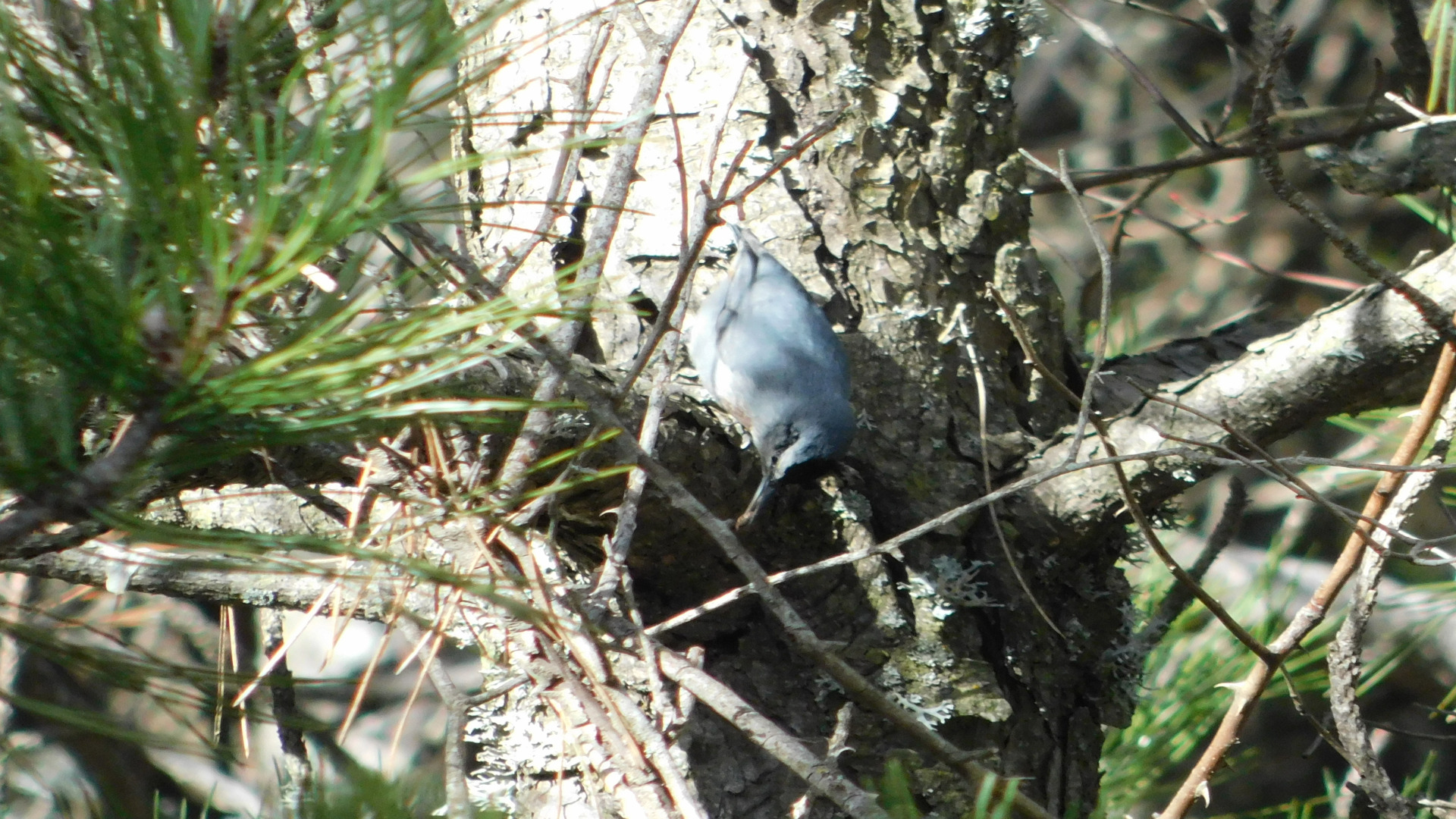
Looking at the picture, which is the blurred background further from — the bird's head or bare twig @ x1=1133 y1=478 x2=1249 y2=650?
the bird's head

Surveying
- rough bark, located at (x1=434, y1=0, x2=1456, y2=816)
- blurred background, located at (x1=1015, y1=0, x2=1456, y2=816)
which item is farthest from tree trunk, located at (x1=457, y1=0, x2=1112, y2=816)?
blurred background, located at (x1=1015, y1=0, x2=1456, y2=816)

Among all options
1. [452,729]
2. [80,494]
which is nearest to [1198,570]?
[452,729]

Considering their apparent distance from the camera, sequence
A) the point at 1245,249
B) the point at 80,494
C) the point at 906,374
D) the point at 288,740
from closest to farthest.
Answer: the point at 80,494 → the point at 288,740 → the point at 906,374 → the point at 1245,249

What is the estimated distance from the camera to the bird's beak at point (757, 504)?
1406mm

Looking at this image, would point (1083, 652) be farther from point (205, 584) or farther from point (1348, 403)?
point (205, 584)

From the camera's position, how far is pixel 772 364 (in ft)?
6.43

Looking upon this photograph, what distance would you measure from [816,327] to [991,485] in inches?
13.8

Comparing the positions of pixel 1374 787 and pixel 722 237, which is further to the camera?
pixel 722 237

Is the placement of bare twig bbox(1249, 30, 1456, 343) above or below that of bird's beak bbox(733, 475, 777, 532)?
above

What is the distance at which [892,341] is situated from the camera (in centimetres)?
164

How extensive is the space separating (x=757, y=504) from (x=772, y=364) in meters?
0.56

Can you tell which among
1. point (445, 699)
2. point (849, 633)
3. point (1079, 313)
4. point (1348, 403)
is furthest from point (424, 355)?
point (1079, 313)

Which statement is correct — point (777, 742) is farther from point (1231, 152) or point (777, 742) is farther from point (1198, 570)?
point (1231, 152)

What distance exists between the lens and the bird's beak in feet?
4.61
